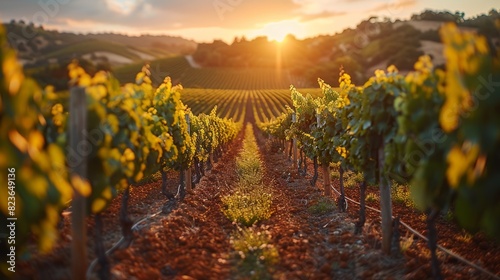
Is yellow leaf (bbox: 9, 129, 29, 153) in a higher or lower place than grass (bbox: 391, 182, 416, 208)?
higher

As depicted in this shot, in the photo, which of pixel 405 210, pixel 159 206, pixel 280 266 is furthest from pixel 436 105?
pixel 159 206

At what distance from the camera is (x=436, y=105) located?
445 centimetres

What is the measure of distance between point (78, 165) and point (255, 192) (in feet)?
24.0

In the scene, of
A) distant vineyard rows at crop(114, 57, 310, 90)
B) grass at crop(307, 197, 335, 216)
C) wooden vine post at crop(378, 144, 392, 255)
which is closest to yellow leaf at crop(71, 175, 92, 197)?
wooden vine post at crop(378, 144, 392, 255)

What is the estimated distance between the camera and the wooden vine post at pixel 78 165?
4309 millimetres

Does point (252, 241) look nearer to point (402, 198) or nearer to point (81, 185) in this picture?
point (81, 185)

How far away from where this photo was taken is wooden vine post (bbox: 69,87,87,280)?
4.31 metres

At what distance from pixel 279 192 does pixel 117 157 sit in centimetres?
860

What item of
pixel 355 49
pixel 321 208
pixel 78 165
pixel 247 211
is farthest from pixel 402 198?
pixel 355 49

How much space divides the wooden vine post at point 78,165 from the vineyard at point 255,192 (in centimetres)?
1

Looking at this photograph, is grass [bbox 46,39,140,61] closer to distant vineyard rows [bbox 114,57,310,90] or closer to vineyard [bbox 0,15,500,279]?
distant vineyard rows [bbox 114,57,310,90]

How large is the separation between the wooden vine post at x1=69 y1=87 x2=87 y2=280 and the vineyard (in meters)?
0.01

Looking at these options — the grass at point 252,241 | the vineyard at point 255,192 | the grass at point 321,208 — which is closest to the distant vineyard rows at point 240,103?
the grass at point 321,208

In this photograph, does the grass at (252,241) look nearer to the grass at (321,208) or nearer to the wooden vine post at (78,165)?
the grass at (321,208)
